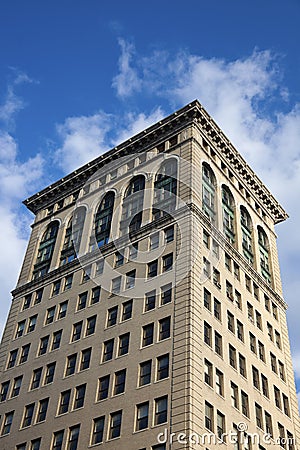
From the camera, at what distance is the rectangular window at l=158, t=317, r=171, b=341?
166ft

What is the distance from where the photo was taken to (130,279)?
57844mm

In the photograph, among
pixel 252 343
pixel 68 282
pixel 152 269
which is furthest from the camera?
pixel 68 282

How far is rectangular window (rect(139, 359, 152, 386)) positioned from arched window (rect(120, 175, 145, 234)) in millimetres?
17345

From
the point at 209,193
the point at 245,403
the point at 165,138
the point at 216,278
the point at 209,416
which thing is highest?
the point at 165,138

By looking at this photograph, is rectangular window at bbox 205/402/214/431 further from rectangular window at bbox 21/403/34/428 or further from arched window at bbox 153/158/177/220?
arched window at bbox 153/158/177/220

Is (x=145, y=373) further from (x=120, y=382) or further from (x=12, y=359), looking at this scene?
(x=12, y=359)

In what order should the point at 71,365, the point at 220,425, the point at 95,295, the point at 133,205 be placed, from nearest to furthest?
the point at 220,425 → the point at 71,365 → the point at 95,295 → the point at 133,205

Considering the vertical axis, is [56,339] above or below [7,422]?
above

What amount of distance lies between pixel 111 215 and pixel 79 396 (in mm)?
22456

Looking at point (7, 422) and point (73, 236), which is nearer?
point (7, 422)

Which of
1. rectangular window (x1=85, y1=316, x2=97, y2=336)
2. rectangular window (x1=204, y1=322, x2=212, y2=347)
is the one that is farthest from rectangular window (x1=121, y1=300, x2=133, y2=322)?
rectangular window (x1=204, y1=322, x2=212, y2=347)

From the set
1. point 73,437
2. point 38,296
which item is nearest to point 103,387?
point 73,437

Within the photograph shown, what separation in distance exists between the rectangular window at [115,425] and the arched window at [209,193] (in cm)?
2327

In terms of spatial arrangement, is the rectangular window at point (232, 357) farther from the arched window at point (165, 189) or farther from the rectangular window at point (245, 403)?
the arched window at point (165, 189)
